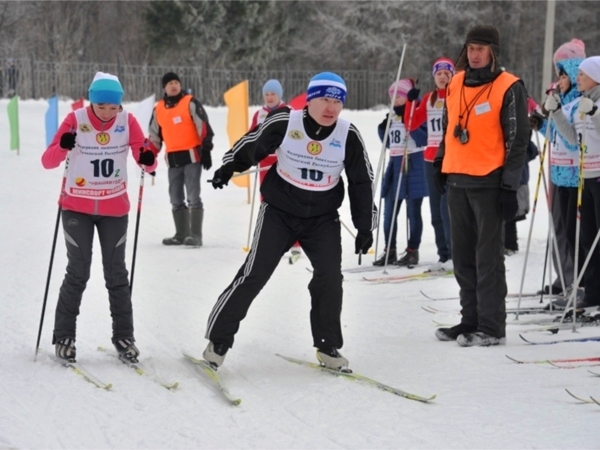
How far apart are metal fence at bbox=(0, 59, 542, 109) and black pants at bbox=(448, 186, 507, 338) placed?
2171 cm

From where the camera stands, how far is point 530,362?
15.4ft

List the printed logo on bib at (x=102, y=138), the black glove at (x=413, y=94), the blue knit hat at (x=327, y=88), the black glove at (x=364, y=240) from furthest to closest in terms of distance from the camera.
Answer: the black glove at (x=413, y=94), the printed logo on bib at (x=102, y=138), the black glove at (x=364, y=240), the blue knit hat at (x=327, y=88)

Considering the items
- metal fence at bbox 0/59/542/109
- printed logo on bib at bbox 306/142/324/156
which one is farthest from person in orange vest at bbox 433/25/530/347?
metal fence at bbox 0/59/542/109

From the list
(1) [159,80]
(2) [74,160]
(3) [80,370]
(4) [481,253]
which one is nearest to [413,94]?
(4) [481,253]

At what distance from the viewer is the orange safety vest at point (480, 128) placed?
5016mm

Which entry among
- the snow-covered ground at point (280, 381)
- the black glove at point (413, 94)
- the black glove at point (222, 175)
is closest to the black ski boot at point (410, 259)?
the snow-covered ground at point (280, 381)

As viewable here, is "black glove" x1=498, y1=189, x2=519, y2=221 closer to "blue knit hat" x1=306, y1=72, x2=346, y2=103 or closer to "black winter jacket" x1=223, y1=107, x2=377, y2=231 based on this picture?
"black winter jacket" x1=223, y1=107, x2=377, y2=231

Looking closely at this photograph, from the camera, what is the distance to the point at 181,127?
9.21m

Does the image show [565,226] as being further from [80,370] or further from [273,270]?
[80,370]

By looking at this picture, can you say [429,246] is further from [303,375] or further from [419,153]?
[303,375]

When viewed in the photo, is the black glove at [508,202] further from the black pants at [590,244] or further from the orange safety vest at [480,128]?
the black pants at [590,244]

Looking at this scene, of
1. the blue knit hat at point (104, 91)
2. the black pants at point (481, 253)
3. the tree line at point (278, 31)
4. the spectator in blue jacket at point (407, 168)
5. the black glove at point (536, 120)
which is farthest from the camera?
the tree line at point (278, 31)

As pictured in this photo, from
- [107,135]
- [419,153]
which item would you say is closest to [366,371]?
[107,135]

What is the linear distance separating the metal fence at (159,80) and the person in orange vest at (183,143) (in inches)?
666
